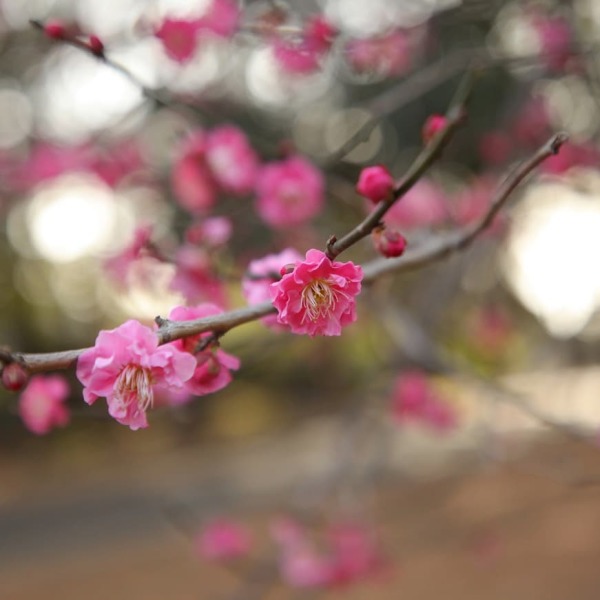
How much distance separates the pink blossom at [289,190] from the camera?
154cm

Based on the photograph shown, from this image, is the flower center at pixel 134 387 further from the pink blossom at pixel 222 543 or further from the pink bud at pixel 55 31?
the pink blossom at pixel 222 543

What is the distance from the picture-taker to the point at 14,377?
556mm

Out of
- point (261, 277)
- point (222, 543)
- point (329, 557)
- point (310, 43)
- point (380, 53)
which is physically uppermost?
A: point (380, 53)

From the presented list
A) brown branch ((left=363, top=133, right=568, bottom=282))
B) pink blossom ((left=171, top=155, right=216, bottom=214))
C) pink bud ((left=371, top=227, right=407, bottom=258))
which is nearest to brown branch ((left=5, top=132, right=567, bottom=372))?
brown branch ((left=363, top=133, right=568, bottom=282))

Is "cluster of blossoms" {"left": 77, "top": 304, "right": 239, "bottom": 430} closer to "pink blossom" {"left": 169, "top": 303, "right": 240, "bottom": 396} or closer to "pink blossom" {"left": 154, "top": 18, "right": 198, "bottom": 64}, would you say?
"pink blossom" {"left": 169, "top": 303, "right": 240, "bottom": 396}

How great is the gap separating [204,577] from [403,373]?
6.02 feet

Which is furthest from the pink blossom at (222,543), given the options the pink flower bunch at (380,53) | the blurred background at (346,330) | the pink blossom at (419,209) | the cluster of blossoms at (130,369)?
the cluster of blossoms at (130,369)

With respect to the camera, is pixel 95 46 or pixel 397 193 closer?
pixel 397 193

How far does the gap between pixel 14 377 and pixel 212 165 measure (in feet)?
3.92

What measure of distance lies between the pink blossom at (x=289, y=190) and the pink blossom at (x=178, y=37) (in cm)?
29

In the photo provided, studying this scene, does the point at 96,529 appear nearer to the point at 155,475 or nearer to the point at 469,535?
the point at 155,475

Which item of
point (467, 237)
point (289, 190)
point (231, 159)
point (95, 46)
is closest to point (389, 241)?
point (467, 237)

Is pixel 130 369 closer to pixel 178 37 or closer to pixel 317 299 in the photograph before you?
pixel 317 299

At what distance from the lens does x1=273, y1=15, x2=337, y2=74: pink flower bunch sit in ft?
4.18
